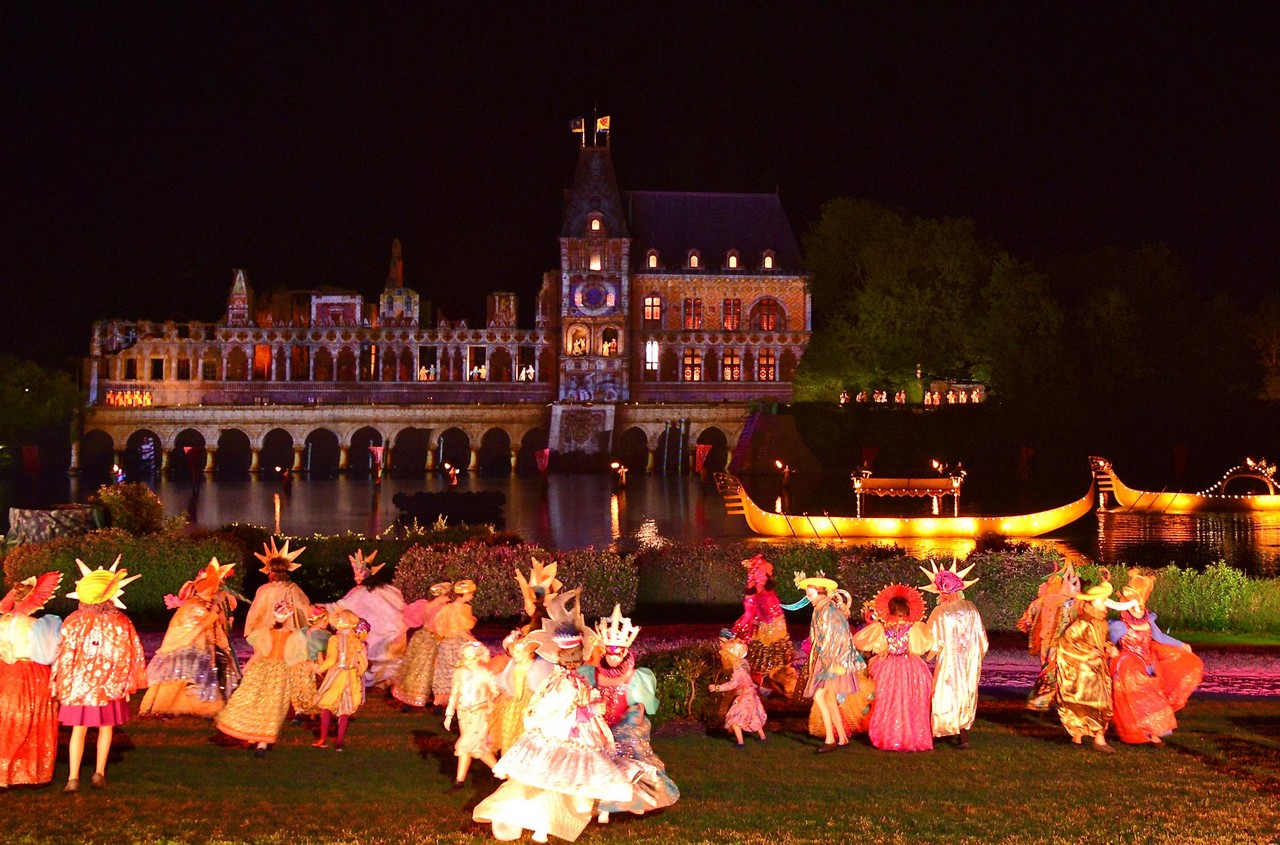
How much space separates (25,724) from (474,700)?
3.76 metres

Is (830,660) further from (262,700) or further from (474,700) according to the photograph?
(262,700)

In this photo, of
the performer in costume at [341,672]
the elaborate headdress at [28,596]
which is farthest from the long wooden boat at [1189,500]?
the elaborate headdress at [28,596]

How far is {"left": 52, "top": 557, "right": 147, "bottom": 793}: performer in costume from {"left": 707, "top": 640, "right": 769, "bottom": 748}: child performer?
17.9 feet

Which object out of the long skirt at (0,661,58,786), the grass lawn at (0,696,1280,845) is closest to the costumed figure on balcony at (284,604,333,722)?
the grass lawn at (0,696,1280,845)

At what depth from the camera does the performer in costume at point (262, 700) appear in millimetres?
12086

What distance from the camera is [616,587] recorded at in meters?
21.3

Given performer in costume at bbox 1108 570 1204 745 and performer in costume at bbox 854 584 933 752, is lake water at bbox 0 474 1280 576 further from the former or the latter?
performer in costume at bbox 854 584 933 752

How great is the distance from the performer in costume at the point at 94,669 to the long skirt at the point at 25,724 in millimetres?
135

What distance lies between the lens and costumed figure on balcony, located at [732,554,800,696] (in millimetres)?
13953

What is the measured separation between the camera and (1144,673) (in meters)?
12.5

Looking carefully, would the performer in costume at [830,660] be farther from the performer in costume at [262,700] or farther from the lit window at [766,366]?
the lit window at [766,366]

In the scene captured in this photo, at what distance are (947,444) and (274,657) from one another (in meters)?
49.2

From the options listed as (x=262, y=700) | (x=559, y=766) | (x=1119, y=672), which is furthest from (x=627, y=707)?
(x=1119, y=672)

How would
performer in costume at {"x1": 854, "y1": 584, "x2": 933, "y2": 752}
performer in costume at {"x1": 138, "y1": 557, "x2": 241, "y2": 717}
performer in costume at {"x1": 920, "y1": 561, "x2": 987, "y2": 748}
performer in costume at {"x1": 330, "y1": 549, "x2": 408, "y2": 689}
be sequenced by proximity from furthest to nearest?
performer in costume at {"x1": 330, "y1": 549, "x2": 408, "y2": 689}, performer in costume at {"x1": 138, "y1": 557, "x2": 241, "y2": 717}, performer in costume at {"x1": 920, "y1": 561, "x2": 987, "y2": 748}, performer in costume at {"x1": 854, "y1": 584, "x2": 933, "y2": 752}
